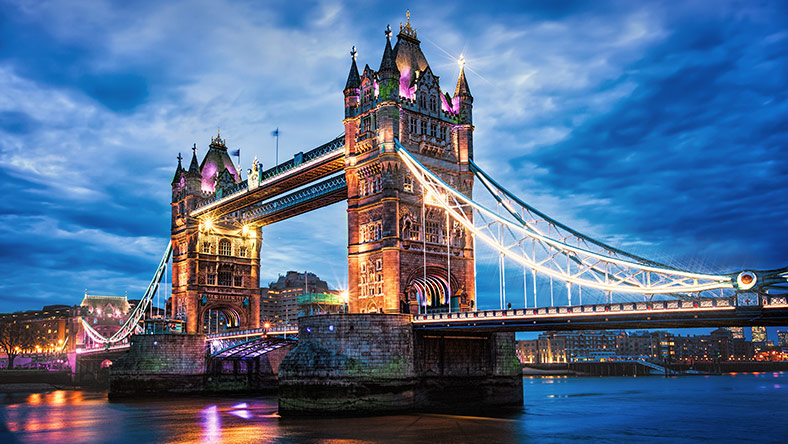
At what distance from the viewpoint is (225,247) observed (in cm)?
8275

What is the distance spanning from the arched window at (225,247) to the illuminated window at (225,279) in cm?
227

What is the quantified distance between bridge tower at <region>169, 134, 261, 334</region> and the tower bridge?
1.64ft

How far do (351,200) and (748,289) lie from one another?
3069 cm

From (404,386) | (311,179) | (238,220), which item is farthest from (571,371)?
(404,386)

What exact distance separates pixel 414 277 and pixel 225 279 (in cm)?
3742

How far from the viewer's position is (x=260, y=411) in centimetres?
5147

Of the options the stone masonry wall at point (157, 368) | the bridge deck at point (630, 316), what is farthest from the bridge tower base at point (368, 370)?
the stone masonry wall at point (157, 368)

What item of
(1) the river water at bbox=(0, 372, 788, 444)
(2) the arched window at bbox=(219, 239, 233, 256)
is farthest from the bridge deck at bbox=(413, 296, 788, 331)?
(2) the arched window at bbox=(219, 239, 233, 256)

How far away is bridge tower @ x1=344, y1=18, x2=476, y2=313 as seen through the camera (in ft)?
167

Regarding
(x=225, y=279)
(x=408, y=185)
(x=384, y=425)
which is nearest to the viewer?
(x=384, y=425)

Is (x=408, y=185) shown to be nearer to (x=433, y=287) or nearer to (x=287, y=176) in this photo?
(x=433, y=287)

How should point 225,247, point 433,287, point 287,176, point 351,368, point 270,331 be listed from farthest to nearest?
point 225,247
point 287,176
point 270,331
point 433,287
point 351,368

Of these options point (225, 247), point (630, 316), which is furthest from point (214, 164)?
point (630, 316)

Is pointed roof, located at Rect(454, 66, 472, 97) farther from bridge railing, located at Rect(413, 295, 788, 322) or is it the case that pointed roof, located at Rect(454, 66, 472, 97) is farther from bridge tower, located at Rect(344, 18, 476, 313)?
bridge railing, located at Rect(413, 295, 788, 322)
